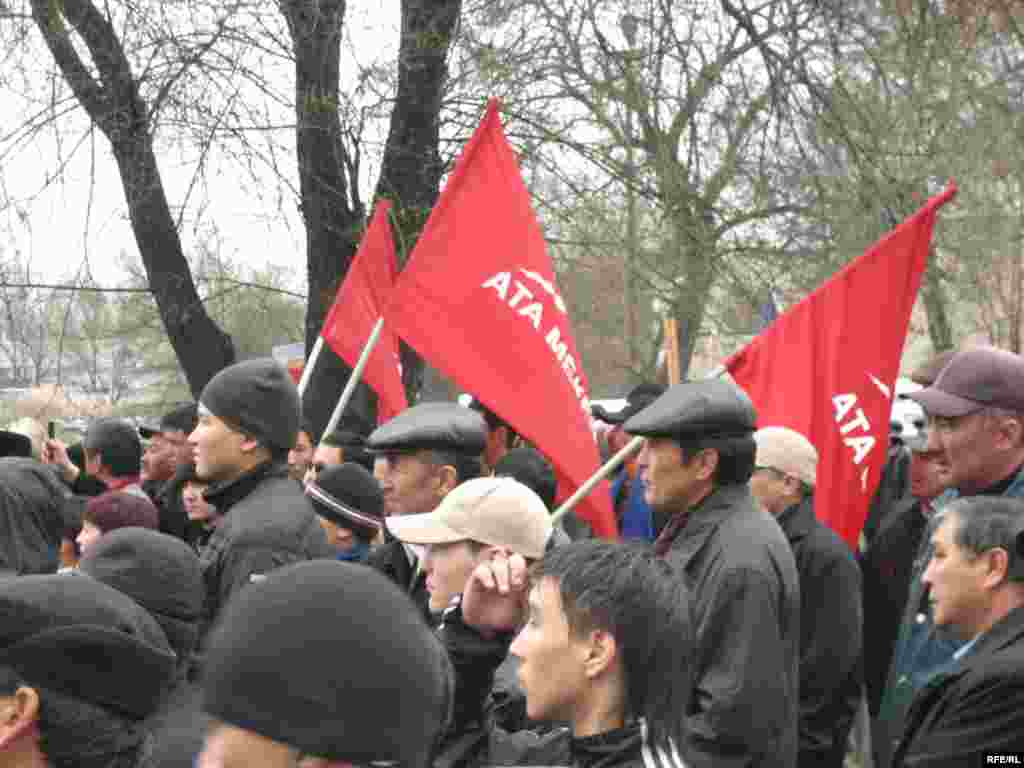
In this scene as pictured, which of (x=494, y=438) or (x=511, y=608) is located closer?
(x=511, y=608)

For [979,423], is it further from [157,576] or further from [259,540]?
[157,576]

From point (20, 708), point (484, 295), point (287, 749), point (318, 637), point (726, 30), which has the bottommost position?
point (20, 708)

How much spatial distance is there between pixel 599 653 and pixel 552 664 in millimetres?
92

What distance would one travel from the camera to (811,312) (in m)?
5.64

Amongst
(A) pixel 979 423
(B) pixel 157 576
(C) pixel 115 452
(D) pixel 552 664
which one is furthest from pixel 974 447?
(C) pixel 115 452

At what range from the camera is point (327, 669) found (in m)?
1.72

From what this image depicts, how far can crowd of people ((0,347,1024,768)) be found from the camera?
1790mm

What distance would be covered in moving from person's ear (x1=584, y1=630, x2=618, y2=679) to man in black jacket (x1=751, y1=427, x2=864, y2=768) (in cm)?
251

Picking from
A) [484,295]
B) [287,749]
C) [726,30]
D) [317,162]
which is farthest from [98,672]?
[726,30]

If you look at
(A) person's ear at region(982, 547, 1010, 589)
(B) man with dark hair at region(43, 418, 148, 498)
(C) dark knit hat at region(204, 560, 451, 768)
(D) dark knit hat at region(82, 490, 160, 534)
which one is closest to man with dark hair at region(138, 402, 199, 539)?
(B) man with dark hair at region(43, 418, 148, 498)

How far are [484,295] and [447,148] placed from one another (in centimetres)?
394

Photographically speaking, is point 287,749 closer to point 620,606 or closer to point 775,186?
point 620,606

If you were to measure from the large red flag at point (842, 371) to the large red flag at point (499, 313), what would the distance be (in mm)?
691

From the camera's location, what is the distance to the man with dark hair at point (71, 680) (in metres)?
2.47
